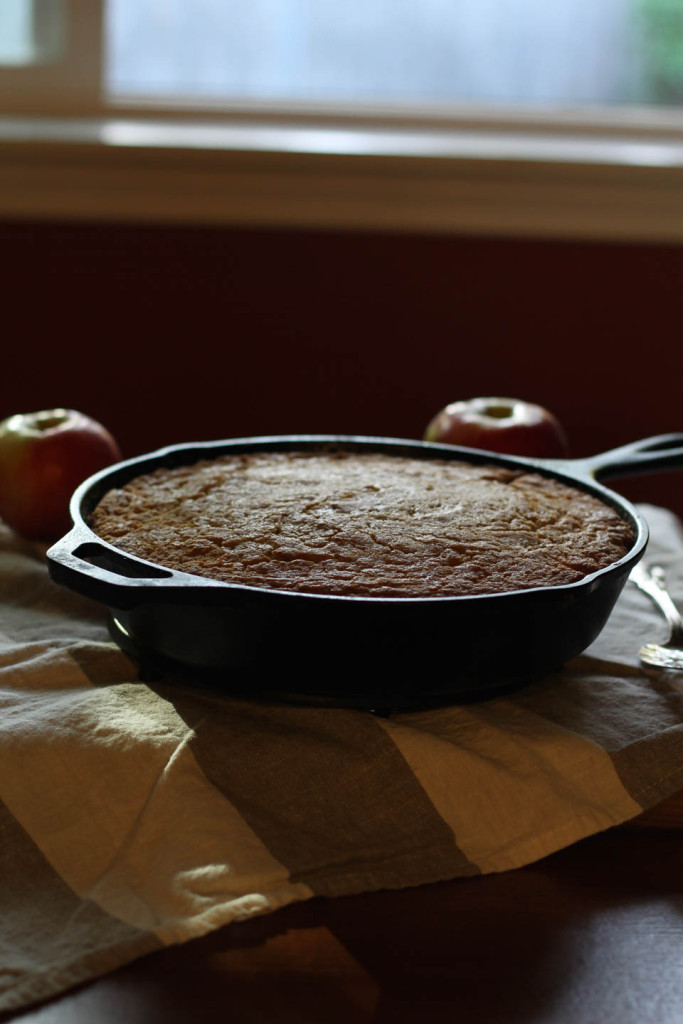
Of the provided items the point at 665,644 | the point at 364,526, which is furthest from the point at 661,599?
the point at 364,526

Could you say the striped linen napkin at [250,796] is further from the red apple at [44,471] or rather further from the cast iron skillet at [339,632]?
the red apple at [44,471]

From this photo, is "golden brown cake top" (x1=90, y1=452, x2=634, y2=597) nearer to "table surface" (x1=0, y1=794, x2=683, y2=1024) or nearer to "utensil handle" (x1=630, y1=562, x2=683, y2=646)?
"utensil handle" (x1=630, y1=562, x2=683, y2=646)

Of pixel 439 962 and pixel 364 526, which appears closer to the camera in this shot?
pixel 439 962

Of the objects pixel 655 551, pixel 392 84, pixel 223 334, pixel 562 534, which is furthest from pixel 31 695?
pixel 392 84

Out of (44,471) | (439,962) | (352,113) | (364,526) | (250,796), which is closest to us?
(439,962)

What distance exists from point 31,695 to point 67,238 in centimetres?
127

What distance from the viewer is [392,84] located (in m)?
2.19

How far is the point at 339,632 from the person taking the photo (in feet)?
2.43

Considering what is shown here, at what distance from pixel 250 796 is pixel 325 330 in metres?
1.36

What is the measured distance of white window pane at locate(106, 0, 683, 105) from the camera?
2137 millimetres

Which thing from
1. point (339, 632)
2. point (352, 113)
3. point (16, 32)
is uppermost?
point (16, 32)

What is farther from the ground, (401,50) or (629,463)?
(401,50)

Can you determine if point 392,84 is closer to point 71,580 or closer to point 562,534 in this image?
point 562,534

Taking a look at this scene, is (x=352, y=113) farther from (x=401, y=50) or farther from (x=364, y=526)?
(x=364, y=526)
